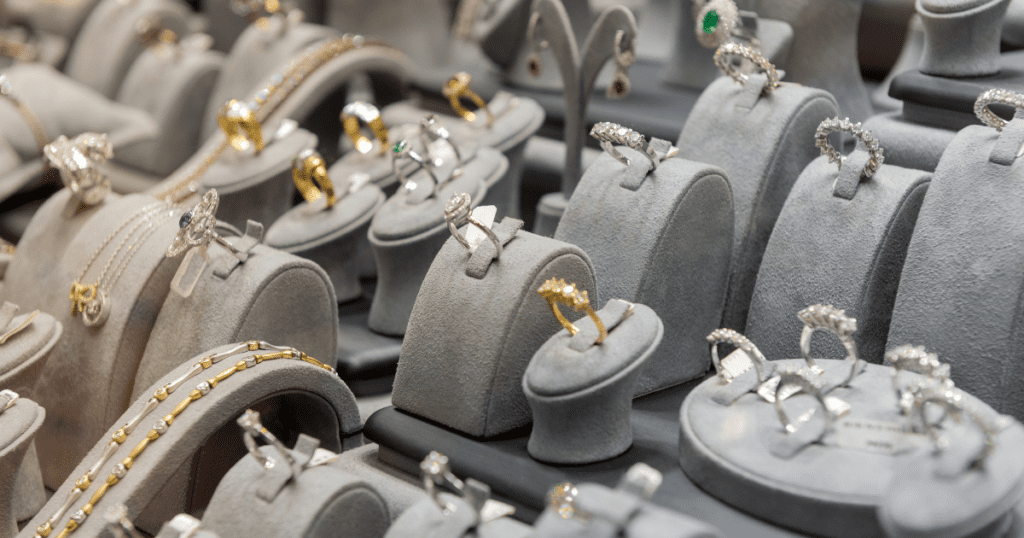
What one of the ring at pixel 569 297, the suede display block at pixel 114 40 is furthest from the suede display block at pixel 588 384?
the suede display block at pixel 114 40

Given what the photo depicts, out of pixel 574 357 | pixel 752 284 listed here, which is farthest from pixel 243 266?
pixel 752 284

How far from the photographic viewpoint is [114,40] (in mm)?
1872

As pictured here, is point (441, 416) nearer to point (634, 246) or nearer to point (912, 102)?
point (634, 246)

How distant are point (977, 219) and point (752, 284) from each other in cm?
23

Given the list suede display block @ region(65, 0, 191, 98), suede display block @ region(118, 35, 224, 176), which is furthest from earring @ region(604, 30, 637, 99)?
suede display block @ region(65, 0, 191, 98)

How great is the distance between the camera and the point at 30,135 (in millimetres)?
1521

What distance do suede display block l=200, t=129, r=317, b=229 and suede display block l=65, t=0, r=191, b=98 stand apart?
697mm

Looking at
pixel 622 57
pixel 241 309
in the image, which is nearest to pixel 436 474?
pixel 241 309

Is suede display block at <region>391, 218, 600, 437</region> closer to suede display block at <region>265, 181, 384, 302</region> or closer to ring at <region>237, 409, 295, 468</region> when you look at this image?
ring at <region>237, 409, 295, 468</region>

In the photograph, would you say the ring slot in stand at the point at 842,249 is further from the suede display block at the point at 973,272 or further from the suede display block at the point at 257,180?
the suede display block at the point at 257,180

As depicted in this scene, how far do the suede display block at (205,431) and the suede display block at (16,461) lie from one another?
5cm

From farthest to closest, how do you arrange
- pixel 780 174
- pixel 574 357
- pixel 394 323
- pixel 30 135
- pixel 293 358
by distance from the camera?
1. pixel 30 135
2. pixel 394 323
3. pixel 780 174
4. pixel 293 358
5. pixel 574 357

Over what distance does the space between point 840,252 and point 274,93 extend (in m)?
0.91

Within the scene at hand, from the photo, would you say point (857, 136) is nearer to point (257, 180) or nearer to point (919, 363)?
point (919, 363)
